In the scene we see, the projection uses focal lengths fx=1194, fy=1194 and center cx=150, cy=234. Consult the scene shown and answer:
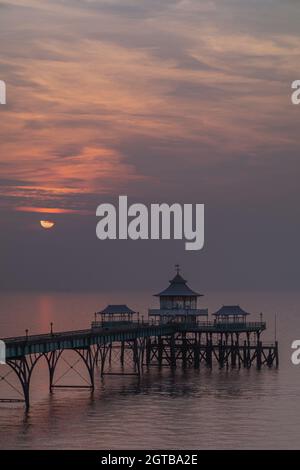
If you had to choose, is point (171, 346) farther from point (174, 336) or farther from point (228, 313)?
point (228, 313)

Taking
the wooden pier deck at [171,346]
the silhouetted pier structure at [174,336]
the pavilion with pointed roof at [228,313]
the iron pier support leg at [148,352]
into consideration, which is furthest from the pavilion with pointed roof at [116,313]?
the pavilion with pointed roof at [228,313]

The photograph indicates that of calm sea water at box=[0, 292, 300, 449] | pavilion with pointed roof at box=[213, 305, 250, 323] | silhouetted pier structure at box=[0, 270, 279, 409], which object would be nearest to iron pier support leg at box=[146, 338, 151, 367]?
silhouetted pier structure at box=[0, 270, 279, 409]

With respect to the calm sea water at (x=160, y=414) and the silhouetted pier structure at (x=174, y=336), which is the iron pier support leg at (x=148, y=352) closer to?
the silhouetted pier structure at (x=174, y=336)

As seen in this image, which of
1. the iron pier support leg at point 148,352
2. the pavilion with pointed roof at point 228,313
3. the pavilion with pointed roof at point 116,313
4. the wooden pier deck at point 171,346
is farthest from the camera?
the pavilion with pointed roof at point 228,313

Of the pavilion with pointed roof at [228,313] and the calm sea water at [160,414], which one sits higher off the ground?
the pavilion with pointed roof at [228,313]

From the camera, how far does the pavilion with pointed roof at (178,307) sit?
401ft

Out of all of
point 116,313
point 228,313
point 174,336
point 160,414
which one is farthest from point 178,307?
point 160,414

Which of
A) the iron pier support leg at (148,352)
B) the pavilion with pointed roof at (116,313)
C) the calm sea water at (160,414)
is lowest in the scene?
the calm sea water at (160,414)

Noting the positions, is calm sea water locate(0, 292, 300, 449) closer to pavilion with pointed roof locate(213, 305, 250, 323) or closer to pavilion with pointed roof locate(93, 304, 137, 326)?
pavilion with pointed roof locate(93, 304, 137, 326)

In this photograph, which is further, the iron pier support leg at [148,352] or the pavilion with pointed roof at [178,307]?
the pavilion with pointed roof at [178,307]

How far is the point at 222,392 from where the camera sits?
93.2 m
